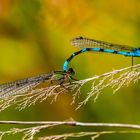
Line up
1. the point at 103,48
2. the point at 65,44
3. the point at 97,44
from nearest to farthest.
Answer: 1. the point at 97,44
2. the point at 103,48
3. the point at 65,44

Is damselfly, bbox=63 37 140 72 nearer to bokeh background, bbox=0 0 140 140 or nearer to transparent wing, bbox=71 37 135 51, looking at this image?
transparent wing, bbox=71 37 135 51

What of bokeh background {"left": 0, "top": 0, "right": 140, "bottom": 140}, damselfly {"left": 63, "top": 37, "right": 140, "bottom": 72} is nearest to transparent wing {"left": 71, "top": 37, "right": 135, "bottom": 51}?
damselfly {"left": 63, "top": 37, "right": 140, "bottom": 72}

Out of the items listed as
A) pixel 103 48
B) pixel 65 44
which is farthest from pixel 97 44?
pixel 65 44

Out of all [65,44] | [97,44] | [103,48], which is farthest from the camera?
[65,44]

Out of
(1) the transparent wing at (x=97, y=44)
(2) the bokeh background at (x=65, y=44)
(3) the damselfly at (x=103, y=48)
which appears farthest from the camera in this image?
(2) the bokeh background at (x=65, y=44)

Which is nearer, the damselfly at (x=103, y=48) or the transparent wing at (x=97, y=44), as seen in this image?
the damselfly at (x=103, y=48)

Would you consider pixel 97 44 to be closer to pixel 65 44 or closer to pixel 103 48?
pixel 103 48

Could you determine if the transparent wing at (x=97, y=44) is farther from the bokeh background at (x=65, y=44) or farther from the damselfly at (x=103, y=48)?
the bokeh background at (x=65, y=44)

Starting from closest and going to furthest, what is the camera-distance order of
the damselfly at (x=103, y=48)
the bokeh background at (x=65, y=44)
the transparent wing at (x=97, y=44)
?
the damselfly at (x=103, y=48)
the transparent wing at (x=97, y=44)
the bokeh background at (x=65, y=44)

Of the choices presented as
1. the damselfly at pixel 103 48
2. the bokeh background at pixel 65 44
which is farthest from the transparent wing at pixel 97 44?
the bokeh background at pixel 65 44

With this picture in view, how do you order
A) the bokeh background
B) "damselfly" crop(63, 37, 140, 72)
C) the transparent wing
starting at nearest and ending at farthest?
"damselfly" crop(63, 37, 140, 72)
the transparent wing
the bokeh background
